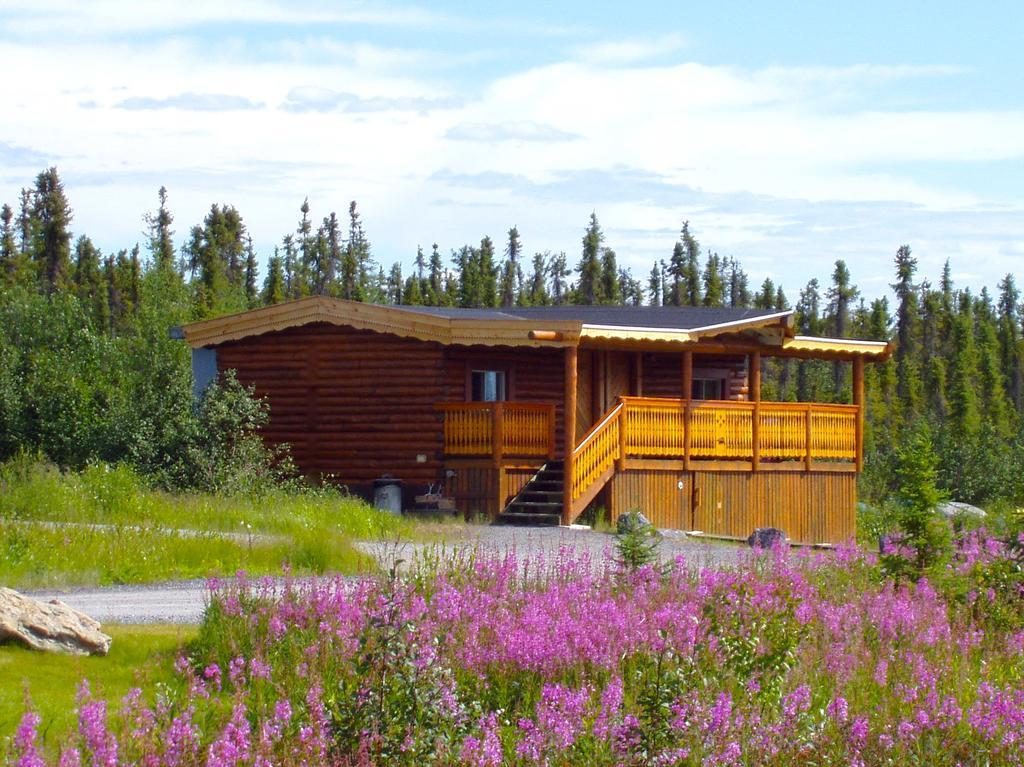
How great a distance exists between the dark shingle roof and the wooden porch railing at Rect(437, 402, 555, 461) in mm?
1568

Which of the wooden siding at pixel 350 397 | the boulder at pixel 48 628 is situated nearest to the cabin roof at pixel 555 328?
the wooden siding at pixel 350 397

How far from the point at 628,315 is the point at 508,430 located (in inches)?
258

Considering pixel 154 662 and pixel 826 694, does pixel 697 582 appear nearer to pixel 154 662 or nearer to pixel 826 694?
pixel 826 694

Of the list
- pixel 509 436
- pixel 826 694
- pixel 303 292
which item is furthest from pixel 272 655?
pixel 303 292

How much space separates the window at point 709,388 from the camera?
33.0 meters

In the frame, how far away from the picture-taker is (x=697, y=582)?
1146 centimetres

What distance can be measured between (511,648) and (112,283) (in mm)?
73587

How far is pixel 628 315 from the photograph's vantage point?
32.2 metres

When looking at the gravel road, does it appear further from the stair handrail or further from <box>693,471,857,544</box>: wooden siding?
<box>693,471,857,544</box>: wooden siding

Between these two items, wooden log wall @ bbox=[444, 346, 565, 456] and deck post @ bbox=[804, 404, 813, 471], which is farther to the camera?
deck post @ bbox=[804, 404, 813, 471]

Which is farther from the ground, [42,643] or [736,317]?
[736,317]

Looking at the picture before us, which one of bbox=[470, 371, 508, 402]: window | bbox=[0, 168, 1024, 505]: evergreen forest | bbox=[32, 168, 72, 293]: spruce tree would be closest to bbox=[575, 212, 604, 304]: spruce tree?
bbox=[0, 168, 1024, 505]: evergreen forest

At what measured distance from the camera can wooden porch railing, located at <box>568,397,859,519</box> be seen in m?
26.1

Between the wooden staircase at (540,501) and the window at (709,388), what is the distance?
6.53 m
